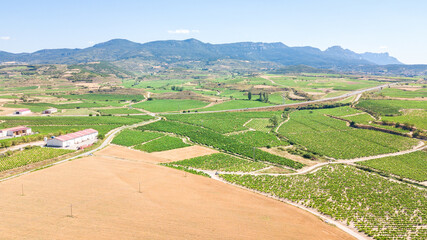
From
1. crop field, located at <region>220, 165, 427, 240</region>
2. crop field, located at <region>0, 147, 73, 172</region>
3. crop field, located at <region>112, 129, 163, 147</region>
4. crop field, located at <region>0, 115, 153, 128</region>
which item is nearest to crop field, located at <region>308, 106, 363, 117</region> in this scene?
crop field, located at <region>220, 165, 427, 240</region>

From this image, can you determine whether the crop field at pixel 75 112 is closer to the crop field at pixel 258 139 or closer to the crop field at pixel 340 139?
the crop field at pixel 258 139

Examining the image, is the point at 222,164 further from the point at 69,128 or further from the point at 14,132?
the point at 14,132

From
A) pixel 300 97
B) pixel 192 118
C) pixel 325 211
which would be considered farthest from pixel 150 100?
pixel 325 211

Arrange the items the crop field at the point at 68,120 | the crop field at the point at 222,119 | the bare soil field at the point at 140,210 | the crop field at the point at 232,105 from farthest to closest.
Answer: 1. the crop field at the point at 232,105
2. the crop field at the point at 68,120
3. the crop field at the point at 222,119
4. the bare soil field at the point at 140,210

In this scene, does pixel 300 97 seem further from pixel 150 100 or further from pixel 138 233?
pixel 138 233


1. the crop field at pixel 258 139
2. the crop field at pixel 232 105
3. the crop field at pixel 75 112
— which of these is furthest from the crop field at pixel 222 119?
the crop field at pixel 75 112

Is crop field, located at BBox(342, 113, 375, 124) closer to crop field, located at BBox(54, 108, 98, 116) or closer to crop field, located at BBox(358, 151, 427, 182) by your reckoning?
crop field, located at BBox(358, 151, 427, 182)

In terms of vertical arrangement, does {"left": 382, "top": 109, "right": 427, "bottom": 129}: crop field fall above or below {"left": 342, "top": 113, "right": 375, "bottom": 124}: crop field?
above
